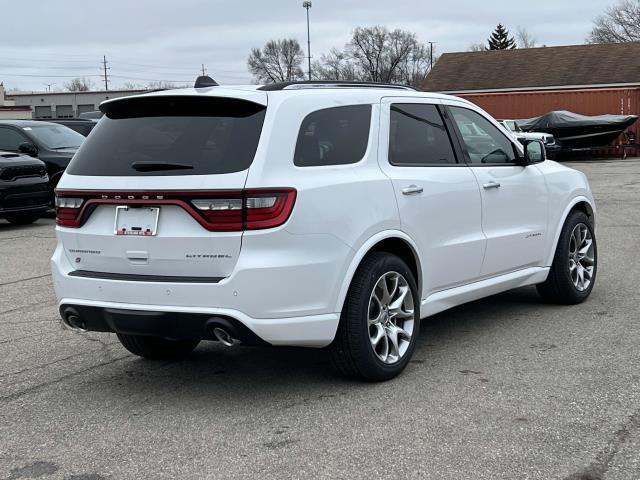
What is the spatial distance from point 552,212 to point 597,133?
27132 millimetres

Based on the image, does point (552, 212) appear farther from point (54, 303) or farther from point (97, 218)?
point (54, 303)

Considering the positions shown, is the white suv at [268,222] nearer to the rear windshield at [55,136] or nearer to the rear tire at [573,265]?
the rear tire at [573,265]

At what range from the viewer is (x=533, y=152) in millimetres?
6359

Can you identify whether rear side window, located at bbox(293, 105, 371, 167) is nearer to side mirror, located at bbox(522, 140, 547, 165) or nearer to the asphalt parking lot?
the asphalt parking lot

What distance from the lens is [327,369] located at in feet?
17.1

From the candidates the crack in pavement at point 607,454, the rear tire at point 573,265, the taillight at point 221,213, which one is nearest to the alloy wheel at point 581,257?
the rear tire at point 573,265

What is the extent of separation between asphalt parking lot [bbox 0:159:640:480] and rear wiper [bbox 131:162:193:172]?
133cm

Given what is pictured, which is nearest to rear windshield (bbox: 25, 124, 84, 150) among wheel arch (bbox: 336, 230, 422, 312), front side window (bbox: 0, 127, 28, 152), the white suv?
front side window (bbox: 0, 127, 28, 152)

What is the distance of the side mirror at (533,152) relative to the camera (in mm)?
6332

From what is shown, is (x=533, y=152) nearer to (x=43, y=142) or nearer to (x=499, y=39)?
(x=43, y=142)

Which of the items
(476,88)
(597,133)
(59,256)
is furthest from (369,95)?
(476,88)

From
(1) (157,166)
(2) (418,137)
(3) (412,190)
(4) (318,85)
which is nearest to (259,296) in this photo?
(1) (157,166)

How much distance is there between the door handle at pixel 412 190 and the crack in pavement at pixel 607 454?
178cm

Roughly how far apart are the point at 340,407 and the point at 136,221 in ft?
4.91
